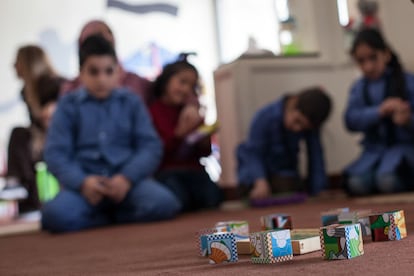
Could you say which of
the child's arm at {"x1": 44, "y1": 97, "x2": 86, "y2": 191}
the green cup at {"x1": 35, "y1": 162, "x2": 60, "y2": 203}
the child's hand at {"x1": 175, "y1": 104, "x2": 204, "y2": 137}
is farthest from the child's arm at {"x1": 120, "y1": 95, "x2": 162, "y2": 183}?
the green cup at {"x1": 35, "y1": 162, "x2": 60, "y2": 203}

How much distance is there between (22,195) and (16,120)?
76 centimetres

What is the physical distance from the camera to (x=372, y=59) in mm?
1884

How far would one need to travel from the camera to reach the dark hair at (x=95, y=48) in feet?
5.60

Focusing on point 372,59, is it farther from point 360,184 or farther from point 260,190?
point 260,190

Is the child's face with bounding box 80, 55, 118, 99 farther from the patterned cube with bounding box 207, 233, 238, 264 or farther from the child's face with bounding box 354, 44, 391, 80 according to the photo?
the patterned cube with bounding box 207, 233, 238, 264

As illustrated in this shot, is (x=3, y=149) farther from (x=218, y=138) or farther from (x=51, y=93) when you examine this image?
(x=218, y=138)

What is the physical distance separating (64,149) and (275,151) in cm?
75

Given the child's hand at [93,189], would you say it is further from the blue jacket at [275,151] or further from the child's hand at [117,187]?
the blue jacket at [275,151]

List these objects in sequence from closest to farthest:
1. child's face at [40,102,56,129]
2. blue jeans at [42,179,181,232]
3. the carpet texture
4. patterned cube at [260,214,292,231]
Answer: the carpet texture → patterned cube at [260,214,292,231] → blue jeans at [42,179,181,232] → child's face at [40,102,56,129]

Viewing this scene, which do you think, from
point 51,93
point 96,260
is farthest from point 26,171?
point 96,260

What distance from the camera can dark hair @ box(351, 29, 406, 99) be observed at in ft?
6.10

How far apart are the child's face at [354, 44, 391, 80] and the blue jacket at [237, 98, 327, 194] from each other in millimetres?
297

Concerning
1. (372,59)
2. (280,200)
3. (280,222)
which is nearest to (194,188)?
(280,200)

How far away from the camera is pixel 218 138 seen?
2482 mm
